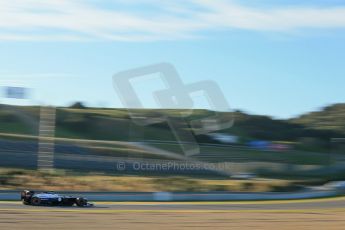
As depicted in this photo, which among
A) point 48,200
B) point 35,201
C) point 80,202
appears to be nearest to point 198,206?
point 80,202

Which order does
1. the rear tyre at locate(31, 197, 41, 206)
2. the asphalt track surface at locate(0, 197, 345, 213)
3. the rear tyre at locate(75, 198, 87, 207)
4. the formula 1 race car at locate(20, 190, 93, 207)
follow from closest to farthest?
1. the asphalt track surface at locate(0, 197, 345, 213)
2. the rear tyre at locate(31, 197, 41, 206)
3. the formula 1 race car at locate(20, 190, 93, 207)
4. the rear tyre at locate(75, 198, 87, 207)

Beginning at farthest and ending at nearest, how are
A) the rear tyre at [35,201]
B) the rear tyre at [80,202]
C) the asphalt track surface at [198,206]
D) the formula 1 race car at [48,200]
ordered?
the rear tyre at [80,202] < the formula 1 race car at [48,200] < the rear tyre at [35,201] < the asphalt track surface at [198,206]

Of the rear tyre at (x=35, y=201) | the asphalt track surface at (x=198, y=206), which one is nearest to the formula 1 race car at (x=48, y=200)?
the rear tyre at (x=35, y=201)

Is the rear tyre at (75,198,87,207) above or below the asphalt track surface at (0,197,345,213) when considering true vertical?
above

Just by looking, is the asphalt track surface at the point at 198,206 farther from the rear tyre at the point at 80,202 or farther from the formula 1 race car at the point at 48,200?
the rear tyre at the point at 80,202

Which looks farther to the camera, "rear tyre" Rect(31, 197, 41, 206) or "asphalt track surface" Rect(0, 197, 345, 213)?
"rear tyre" Rect(31, 197, 41, 206)

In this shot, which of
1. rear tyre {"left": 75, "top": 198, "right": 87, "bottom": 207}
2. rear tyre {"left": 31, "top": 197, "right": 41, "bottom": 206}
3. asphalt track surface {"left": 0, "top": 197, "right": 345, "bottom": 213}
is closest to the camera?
asphalt track surface {"left": 0, "top": 197, "right": 345, "bottom": 213}

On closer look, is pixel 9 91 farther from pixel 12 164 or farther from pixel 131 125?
pixel 131 125

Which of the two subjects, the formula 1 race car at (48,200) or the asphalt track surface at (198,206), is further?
the formula 1 race car at (48,200)

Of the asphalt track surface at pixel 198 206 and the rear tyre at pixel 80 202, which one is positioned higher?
the rear tyre at pixel 80 202

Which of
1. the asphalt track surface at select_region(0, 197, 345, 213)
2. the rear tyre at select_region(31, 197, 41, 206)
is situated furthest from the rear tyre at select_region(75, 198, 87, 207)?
the rear tyre at select_region(31, 197, 41, 206)

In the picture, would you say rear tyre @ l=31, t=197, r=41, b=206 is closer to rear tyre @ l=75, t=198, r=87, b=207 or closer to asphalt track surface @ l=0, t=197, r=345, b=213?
asphalt track surface @ l=0, t=197, r=345, b=213

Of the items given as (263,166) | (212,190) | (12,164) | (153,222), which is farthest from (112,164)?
(153,222)

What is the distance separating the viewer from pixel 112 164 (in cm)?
5231
